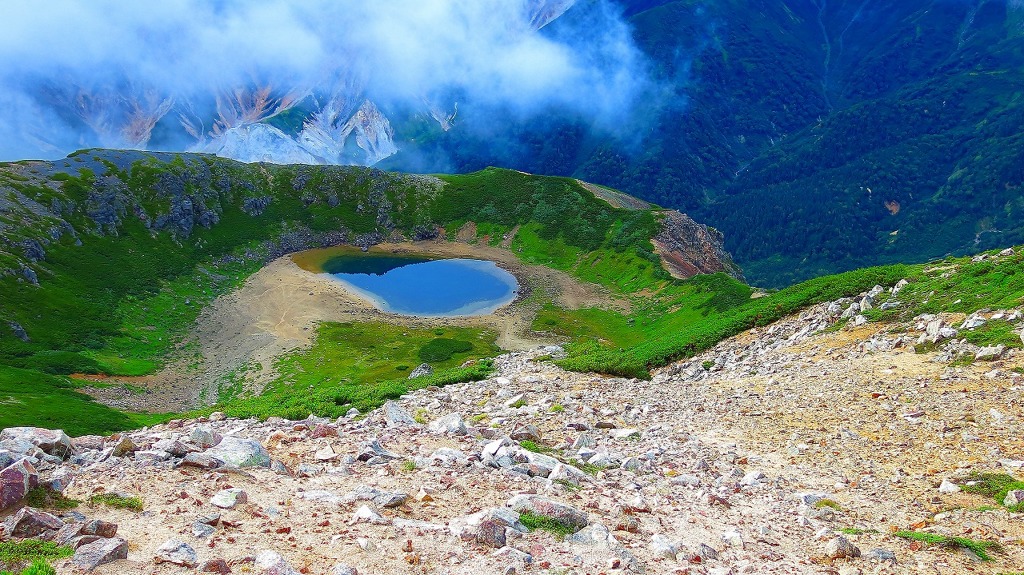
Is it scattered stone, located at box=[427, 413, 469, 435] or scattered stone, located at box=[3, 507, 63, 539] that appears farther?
scattered stone, located at box=[427, 413, 469, 435]

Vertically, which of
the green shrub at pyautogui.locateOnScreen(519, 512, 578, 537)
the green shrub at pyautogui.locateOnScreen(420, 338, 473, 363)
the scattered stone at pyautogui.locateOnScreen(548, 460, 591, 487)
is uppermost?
the green shrub at pyautogui.locateOnScreen(420, 338, 473, 363)

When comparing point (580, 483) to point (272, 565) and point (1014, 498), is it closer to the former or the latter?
point (272, 565)

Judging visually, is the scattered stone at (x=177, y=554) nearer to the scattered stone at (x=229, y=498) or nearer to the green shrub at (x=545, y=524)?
the scattered stone at (x=229, y=498)

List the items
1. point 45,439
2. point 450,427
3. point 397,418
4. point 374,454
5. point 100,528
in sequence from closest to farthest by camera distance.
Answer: point 100,528, point 45,439, point 374,454, point 450,427, point 397,418

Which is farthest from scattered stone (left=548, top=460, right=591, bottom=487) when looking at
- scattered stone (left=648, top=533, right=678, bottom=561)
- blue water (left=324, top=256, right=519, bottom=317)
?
blue water (left=324, top=256, right=519, bottom=317)

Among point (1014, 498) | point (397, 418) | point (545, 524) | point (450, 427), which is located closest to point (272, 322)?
point (397, 418)

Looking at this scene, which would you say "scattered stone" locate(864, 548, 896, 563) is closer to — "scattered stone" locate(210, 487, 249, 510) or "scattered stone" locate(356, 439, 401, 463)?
"scattered stone" locate(356, 439, 401, 463)
